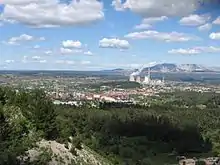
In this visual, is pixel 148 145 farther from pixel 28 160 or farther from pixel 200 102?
pixel 200 102

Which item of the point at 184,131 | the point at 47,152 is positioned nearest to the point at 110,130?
the point at 184,131

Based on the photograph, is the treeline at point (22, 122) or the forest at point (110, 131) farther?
the forest at point (110, 131)

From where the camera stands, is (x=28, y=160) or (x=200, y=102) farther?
(x=200, y=102)

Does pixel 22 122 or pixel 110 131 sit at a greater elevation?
pixel 22 122

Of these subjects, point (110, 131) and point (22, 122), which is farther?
point (110, 131)

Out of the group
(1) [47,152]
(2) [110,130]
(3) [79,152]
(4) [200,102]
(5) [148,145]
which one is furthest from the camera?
(4) [200,102]

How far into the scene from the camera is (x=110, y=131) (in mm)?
90125

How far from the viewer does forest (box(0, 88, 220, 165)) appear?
44.1 meters

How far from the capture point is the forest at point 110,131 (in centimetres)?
4410

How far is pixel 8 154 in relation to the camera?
34562 mm

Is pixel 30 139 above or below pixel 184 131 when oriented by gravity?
above

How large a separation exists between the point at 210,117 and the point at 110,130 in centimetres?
4325

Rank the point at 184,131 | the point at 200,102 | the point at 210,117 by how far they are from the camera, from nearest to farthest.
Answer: the point at 184,131 → the point at 210,117 → the point at 200,102

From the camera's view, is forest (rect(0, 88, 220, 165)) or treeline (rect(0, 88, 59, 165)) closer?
treeline (rect(0, 88, 59, 165))
